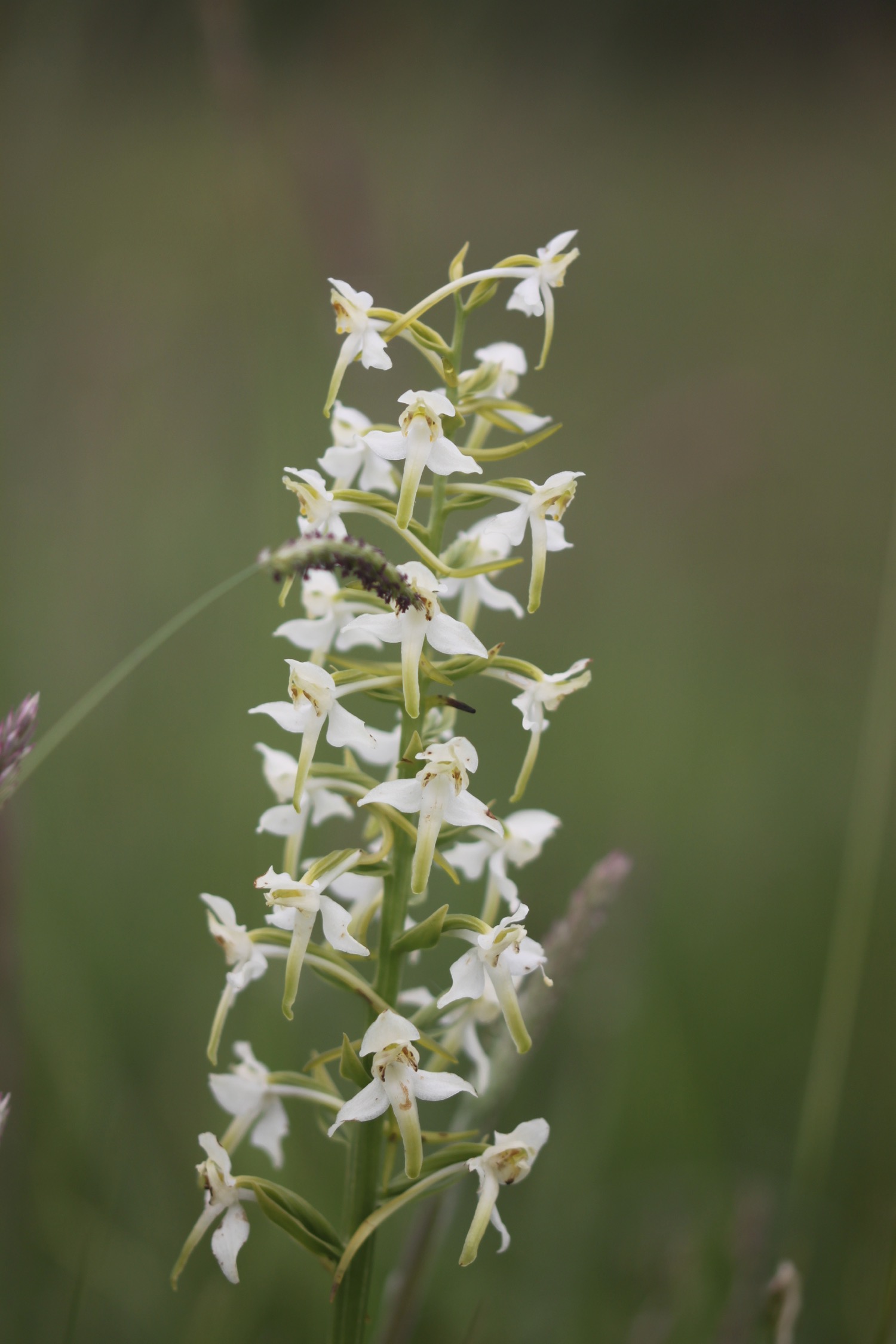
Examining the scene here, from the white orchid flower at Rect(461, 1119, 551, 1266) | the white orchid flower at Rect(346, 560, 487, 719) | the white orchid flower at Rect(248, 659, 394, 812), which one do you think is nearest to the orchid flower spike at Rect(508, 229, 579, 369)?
the white orchid flower at Rect(346, 560, 487, 719)

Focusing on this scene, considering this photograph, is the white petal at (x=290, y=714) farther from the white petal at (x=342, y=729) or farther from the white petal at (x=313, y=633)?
the white petal at (x=313, y=633)

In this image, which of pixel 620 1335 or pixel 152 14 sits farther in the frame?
pixel 152 14

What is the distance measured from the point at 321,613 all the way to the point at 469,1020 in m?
0.73

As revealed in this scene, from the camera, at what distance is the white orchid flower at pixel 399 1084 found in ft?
4.13

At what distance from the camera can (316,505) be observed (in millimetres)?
1482

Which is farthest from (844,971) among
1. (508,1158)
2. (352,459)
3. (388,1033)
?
(352,459)

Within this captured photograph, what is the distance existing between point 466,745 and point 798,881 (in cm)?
278

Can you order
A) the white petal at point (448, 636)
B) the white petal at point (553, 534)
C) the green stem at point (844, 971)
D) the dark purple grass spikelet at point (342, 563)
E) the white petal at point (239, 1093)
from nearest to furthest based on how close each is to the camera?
1. the dark purple grass spikelet at point (342, 563)
2. the white petal at point (448, 636)
3. the white petal at point (239, 1093)
4. the white petal at point (553, 534)
5. the green stem at point (844, 971)

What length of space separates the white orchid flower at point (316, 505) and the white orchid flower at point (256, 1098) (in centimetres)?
82

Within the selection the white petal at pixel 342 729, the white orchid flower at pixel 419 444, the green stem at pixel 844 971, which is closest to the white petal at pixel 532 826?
the white petal at pixel 342 729

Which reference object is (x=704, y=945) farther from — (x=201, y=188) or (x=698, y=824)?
(x=201, y=188)

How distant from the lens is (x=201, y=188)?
5.70 m

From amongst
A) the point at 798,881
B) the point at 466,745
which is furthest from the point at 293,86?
the point at 466,745

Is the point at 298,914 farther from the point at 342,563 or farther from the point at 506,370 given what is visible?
the point at 506,370
